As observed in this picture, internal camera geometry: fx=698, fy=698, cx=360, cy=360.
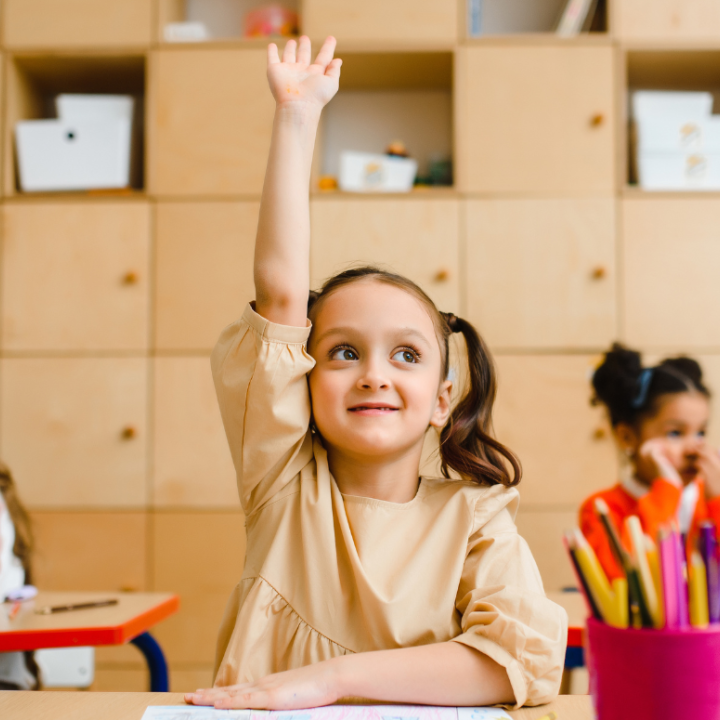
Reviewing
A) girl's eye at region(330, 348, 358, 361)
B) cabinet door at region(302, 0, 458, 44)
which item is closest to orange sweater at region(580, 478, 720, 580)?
girl's eye at region(330, 348, 358, 361)

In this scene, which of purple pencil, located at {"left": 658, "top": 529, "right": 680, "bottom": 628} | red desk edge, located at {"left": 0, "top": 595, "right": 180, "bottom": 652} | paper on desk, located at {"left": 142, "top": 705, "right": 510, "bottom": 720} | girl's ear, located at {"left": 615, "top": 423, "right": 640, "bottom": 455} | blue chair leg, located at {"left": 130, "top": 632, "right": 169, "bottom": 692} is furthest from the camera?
girl's ear, located at {"left": 615, "top": 423, "right": 640, "bottom": 455}

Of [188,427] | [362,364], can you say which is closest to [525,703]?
[362,364]

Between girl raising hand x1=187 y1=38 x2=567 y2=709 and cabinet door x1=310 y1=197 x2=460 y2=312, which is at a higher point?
cabinet door x1=310 y1=197 x2=460 y2=312

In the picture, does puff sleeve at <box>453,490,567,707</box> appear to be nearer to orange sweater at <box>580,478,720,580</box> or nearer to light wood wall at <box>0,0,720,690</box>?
orange sweater at <box>580,478,720,580</box>

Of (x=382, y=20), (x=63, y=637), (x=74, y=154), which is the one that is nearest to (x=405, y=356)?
(x=63, y=637)

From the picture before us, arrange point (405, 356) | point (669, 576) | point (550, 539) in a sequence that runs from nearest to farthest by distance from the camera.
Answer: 1. point (669, 576)
2. point (405, 356)
3. point (550, 539)

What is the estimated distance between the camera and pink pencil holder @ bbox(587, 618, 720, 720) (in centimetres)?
A: 42

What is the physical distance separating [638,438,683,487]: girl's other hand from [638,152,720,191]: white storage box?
0.88 meters

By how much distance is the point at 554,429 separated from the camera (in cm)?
214

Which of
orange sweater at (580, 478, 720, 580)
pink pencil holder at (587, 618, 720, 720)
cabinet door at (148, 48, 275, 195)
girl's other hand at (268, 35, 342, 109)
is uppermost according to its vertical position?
cabinet door at (148, 48, 275, 195)

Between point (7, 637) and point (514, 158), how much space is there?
72.3 inches

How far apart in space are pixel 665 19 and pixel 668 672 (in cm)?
230

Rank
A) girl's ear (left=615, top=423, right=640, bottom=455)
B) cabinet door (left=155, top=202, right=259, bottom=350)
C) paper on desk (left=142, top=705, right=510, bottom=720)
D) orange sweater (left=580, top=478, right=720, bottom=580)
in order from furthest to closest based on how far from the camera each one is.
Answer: cabinet door (left=155, top=202, right=259, bottom=350), girl's ear (left=615, top=423, right=640, bottom=455), orange sweater (left=580, top=478, right=720, bottom=580), paper on desk (left=142, top=705, right=510, bottom=720)

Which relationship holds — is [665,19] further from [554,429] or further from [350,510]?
[350,510]
